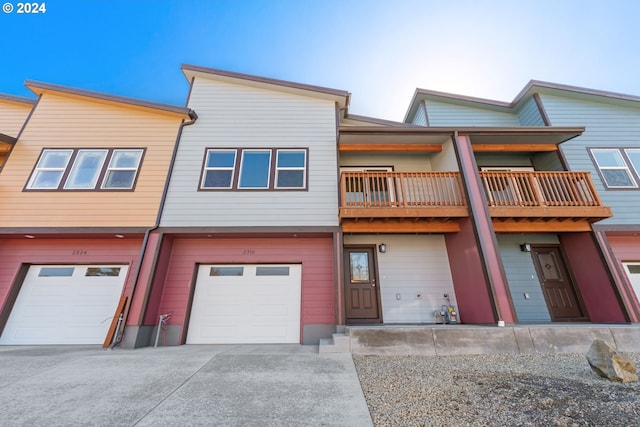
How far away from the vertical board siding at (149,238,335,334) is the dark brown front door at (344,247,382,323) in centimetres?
71

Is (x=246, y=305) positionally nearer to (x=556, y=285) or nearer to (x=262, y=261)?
(x=262, y=261)

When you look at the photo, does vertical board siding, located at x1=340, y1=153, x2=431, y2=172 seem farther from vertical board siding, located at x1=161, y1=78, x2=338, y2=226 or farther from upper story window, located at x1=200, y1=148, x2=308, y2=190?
upper story window, located at x1=200, y1=148, x2=308, y2=190

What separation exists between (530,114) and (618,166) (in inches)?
110

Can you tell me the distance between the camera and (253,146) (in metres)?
7.15

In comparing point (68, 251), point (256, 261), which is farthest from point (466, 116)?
point (68, 251)

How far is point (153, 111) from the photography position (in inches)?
285

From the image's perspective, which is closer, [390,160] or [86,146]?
[86,146]

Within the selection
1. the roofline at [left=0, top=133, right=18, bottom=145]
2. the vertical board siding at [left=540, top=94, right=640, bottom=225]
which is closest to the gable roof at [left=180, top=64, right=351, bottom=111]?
the roofline at [left=0, top=133, right=18, bottom=145]

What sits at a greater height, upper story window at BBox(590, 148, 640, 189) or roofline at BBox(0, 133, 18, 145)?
roofline at BBox(0, 133, 18, 145)

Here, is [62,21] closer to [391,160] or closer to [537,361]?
[391,160]

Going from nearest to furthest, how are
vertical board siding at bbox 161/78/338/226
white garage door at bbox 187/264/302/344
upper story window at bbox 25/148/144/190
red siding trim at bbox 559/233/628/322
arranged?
red siding trim at bbox 559/233/628/322, white garage door at bbox 187/264/302/344, vertical board siding at bbox 161/78/338/226, upper story window at bbox 25/148/144/190

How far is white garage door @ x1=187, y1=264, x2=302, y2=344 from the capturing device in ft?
19.6

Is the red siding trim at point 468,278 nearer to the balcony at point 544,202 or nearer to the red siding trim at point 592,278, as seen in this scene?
the balcony at point 544,202

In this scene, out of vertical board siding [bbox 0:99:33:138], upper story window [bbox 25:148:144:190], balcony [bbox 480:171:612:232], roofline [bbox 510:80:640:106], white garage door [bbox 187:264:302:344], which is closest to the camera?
balcony [bbox 480:171:612:232]
